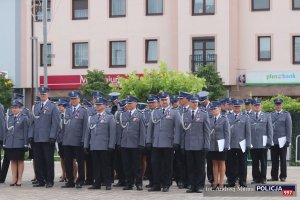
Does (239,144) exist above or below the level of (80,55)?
below

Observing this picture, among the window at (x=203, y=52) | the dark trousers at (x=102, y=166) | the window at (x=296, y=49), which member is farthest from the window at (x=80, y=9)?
the dark trousers at (x=102, y=166)

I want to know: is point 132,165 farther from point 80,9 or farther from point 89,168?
point 80,9

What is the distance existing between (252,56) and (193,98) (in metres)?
28.4

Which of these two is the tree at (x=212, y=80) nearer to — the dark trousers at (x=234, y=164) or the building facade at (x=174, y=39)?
the building facade at (x=174, y=39)

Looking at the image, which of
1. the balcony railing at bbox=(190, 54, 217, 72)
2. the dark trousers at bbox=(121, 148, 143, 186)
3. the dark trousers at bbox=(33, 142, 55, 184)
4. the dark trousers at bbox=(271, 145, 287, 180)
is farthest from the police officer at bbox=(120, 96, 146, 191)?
the balcony railing at bbox=(190, 54, 217, 72)

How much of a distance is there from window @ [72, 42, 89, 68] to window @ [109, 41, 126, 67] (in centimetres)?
153

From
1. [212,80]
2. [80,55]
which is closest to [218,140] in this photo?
[212,80]

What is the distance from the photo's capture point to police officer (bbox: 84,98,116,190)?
17.8m

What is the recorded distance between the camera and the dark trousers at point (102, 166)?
702 inches

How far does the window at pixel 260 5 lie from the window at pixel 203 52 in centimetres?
296

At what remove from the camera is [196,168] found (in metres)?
17.2

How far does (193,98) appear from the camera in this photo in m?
17.1

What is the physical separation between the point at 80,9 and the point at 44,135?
101 feet

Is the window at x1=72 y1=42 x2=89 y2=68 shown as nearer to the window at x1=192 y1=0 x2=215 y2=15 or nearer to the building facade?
the building facade
